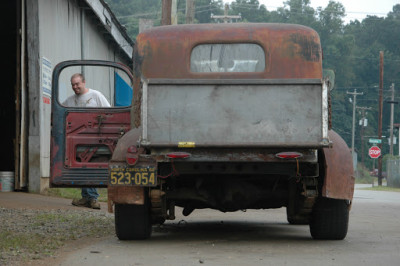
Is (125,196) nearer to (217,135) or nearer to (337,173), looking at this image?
(217,135)

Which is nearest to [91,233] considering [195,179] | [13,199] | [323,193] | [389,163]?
[195,179]

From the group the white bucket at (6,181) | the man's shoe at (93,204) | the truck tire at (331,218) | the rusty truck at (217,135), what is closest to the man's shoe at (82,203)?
the man's shoe at (93,204)

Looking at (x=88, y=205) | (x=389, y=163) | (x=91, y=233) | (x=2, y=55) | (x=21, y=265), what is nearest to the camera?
(x=21, y=265)

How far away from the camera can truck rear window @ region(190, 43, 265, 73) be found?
9.46 m

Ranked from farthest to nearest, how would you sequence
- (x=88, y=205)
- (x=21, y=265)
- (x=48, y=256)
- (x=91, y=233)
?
(x=88, y=205), (x=91, y=233), (x=48, y=256), (x=21, y=265)

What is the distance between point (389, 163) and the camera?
52.2 m

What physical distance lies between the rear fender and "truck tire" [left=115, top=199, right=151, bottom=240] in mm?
1906

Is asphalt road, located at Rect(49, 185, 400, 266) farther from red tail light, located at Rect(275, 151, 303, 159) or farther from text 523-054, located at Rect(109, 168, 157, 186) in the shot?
red tail light, located at Rect(275, 151, 303, 159)

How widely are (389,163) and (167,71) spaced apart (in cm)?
4426

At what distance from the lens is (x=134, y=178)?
8.45 metres

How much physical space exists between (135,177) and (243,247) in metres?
1.24

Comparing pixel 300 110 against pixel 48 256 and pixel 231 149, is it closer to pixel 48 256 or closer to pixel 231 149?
pixel 231 149

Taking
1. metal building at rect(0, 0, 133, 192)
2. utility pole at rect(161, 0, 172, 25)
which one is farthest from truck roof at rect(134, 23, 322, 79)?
utility pole at rect(161, 0, 172, 25)

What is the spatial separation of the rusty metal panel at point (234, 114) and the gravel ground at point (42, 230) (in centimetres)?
155
